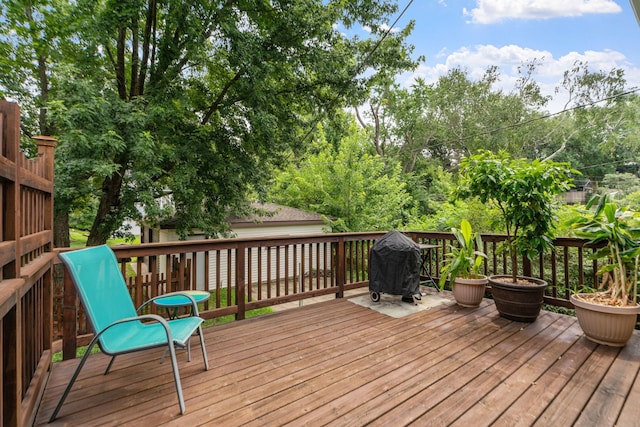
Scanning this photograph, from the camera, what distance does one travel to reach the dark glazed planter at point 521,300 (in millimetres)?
3293

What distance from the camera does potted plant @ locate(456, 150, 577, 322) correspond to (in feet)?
10.5

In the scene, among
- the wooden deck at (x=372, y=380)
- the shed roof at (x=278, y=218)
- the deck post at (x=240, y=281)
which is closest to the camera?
the wooden deck at (x=372, y=380)

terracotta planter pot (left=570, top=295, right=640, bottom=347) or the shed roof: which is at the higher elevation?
the shed roof

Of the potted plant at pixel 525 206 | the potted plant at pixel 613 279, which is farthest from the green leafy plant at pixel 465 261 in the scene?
the potted plant at pixel 613 279

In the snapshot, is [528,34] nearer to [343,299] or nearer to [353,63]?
[353,63]

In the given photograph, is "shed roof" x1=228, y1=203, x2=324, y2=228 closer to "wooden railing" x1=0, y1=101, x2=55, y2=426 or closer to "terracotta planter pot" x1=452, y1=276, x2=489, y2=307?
"terracotta planter pot" x1=452, y1=276, x2=489, y2=307

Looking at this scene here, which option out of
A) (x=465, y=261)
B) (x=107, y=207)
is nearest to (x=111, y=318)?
(x=465, y=261)

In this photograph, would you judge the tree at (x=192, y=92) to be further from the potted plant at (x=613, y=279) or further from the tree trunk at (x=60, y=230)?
the potted plant at (x=613, y=279)

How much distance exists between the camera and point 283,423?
5.71ft

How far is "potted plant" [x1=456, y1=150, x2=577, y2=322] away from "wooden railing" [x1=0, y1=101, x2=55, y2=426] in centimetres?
388

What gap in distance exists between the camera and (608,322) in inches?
105

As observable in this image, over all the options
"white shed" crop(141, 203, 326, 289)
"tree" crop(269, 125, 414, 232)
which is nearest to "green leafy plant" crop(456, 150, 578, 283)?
"white shed" crop(141, 203, 326, 289)

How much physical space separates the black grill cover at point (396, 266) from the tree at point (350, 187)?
19.8 ft

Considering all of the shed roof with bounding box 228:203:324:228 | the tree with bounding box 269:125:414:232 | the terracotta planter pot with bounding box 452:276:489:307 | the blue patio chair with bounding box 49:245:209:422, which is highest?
the tree with bounding box 269:125:414:232
